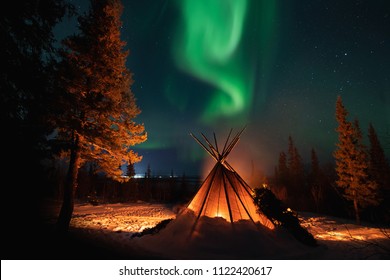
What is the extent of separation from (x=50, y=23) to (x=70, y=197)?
6.58 m

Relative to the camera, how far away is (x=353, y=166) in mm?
20281

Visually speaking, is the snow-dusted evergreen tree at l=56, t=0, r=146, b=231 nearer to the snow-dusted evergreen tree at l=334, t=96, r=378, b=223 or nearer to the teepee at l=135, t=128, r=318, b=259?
the teepee at l=135, t=128, r=318, b=259

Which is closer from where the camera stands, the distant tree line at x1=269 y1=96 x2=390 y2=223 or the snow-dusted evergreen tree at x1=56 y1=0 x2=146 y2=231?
the snow-dusted evergreen tree at x1=56 y1=0 x2=146 y2=231

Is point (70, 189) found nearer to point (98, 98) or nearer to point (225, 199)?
point (98, 98)

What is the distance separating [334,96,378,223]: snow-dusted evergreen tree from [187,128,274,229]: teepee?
15.3 meters

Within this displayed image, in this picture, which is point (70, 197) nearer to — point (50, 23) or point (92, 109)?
point (92, 109)

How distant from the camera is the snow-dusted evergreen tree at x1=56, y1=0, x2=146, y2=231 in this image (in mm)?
9640

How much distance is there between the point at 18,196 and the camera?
5.45m

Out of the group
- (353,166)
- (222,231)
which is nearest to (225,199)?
(222,231)

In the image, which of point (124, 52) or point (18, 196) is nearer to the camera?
point (18, 196)

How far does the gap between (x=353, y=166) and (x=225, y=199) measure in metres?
16.8

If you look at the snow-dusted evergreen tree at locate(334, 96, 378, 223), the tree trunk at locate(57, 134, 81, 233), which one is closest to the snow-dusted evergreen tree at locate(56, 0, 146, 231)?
the tree trunk at locate(57, 134, 81, 233)

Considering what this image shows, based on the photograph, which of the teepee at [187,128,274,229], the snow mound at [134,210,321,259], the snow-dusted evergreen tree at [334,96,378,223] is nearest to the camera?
the snow mound at [134,210,321,259]
